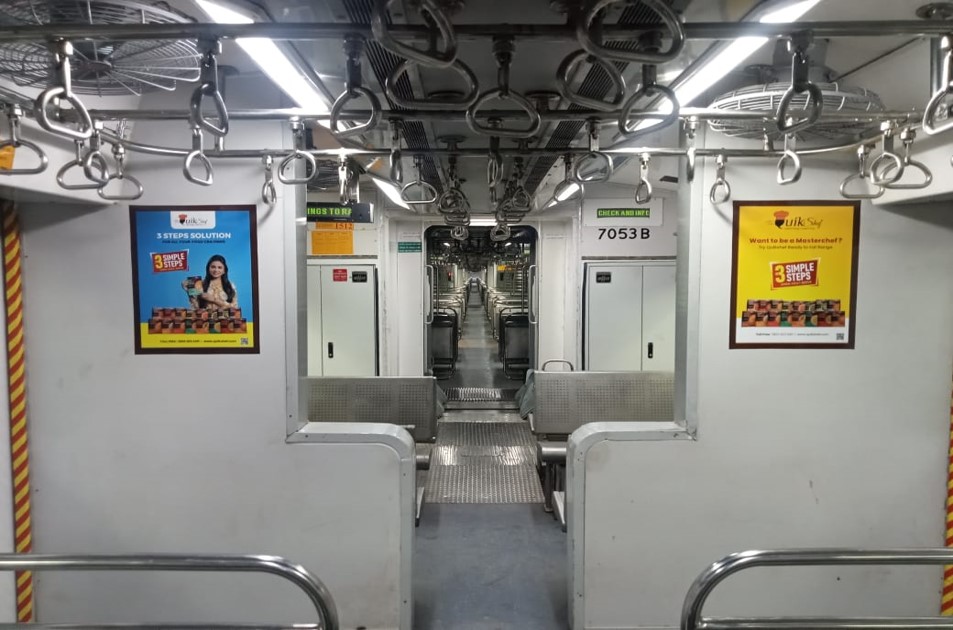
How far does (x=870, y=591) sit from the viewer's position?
3148 millimetres

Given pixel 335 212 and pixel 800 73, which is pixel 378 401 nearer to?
pixel 335 212

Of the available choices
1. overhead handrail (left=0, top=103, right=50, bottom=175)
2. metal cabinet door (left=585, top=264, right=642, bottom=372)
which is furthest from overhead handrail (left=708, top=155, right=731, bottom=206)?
metal cabinet door (left=585, top=264, right=642, bottom=372)

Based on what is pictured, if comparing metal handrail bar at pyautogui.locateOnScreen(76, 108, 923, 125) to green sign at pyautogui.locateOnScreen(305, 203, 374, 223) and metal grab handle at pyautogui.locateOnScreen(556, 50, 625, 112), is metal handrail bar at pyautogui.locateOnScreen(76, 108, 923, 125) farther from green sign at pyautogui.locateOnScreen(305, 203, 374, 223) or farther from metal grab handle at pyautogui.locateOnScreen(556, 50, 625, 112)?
green sign at pyautogui.locateOnScreen(305, 203, 374, 223)

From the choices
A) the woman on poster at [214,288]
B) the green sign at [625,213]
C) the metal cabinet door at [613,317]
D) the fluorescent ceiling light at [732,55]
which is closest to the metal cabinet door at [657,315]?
the metal cabinet door at [613,317]

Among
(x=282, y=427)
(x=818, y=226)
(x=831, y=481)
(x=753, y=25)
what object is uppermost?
(x=753, y=25)

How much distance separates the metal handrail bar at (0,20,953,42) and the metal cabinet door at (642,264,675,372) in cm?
546

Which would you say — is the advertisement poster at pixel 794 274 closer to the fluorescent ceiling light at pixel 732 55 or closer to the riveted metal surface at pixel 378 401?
the fluorescent ceiling light at pixel 732 55

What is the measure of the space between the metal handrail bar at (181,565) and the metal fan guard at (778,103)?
2456 millimetres

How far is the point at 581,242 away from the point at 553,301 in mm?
1256

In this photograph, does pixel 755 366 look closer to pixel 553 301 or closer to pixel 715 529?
pixel 715 529

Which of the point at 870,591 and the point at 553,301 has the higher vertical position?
the point at 553,301

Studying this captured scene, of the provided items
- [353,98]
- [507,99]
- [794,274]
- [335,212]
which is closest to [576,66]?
[507,99]

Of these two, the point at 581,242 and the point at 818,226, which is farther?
the point at 581,242

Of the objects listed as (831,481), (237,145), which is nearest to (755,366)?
(831,481)
